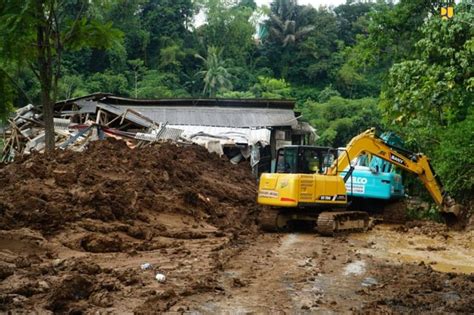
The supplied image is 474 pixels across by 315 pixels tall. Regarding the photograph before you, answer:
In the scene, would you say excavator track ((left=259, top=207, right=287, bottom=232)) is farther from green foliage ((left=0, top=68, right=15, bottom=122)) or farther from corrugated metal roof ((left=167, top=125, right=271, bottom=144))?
corrugated metal roof ((left=167, top=125, right=271, bottom=144))

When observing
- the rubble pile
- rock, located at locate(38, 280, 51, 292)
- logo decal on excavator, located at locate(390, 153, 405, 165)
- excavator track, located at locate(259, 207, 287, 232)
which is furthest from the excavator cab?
rock, located at locate(38, 280, 51, 292)

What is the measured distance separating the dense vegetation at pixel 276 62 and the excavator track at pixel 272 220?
452cm

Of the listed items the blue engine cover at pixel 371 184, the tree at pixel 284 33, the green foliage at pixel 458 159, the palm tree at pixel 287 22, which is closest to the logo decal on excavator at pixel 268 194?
the blue engine cover at pixel 371 184

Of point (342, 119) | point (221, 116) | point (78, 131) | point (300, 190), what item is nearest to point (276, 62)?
point (342, 119)

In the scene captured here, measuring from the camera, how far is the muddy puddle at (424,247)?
12.8 metres

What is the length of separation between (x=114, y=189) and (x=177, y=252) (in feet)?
11.3

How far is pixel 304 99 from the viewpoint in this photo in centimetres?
6162

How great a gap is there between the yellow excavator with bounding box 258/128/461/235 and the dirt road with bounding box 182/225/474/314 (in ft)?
1.85

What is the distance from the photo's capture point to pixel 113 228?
40.6 feet

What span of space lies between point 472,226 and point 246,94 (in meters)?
38.3

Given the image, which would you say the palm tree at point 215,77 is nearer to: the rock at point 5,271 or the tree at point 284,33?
the tree at point 284,33

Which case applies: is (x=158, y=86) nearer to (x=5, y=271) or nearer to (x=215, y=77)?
(x=215, y=77)

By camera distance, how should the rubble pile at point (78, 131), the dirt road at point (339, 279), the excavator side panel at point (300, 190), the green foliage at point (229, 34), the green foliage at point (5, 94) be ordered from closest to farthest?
the dirt road at point (339, 279), the excavator side panel at point (300, 190), the green foliage at point (5, 94), the rubble pile at point (78, 131), the green foliage at point (229, 34)

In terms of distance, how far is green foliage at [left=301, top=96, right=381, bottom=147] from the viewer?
46.9 metres
